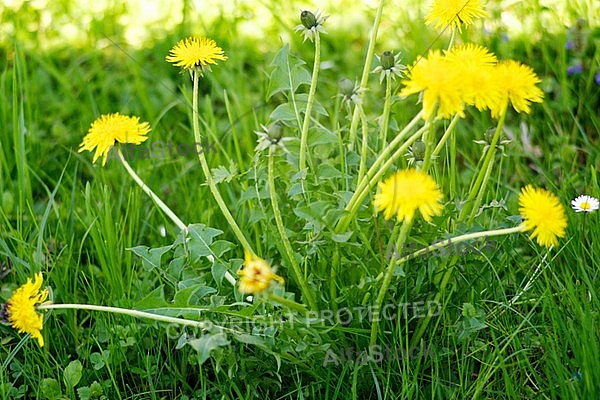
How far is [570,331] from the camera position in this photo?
4.90 feet

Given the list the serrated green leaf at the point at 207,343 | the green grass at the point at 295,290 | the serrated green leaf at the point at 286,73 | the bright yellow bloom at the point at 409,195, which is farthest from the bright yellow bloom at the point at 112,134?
the bright yellow bloom at the point at 409,195

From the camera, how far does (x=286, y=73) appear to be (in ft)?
5.49

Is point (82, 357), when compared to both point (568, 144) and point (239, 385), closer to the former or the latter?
point (239, 385)

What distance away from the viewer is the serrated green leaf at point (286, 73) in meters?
1.66

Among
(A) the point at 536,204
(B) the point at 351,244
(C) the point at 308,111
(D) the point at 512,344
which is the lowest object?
(D) the point at 512,344

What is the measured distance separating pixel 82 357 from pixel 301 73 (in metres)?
0.73

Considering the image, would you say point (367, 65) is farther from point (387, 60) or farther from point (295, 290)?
point (295, 290)

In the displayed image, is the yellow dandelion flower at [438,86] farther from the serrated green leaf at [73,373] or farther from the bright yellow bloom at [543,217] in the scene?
the serrated green leaf at [73,373]

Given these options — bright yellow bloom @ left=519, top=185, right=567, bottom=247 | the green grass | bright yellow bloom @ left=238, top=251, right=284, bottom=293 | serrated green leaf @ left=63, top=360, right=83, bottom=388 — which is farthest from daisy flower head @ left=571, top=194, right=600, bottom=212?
serrated green leaf @ left=63, top=360, right=83, bottom=388

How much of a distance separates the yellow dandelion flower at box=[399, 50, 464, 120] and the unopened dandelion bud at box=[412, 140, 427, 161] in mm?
218

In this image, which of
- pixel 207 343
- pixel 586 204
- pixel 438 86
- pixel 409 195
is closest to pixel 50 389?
pixel 207 343

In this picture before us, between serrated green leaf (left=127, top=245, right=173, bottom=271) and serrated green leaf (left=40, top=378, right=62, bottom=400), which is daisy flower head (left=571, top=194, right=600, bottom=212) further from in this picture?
serrated green leaf (left=40, top=378, right=62, bottom=400)

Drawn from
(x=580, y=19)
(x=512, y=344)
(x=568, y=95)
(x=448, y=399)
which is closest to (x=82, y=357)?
(x=448, y=399)

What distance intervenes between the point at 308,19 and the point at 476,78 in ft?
1.15
